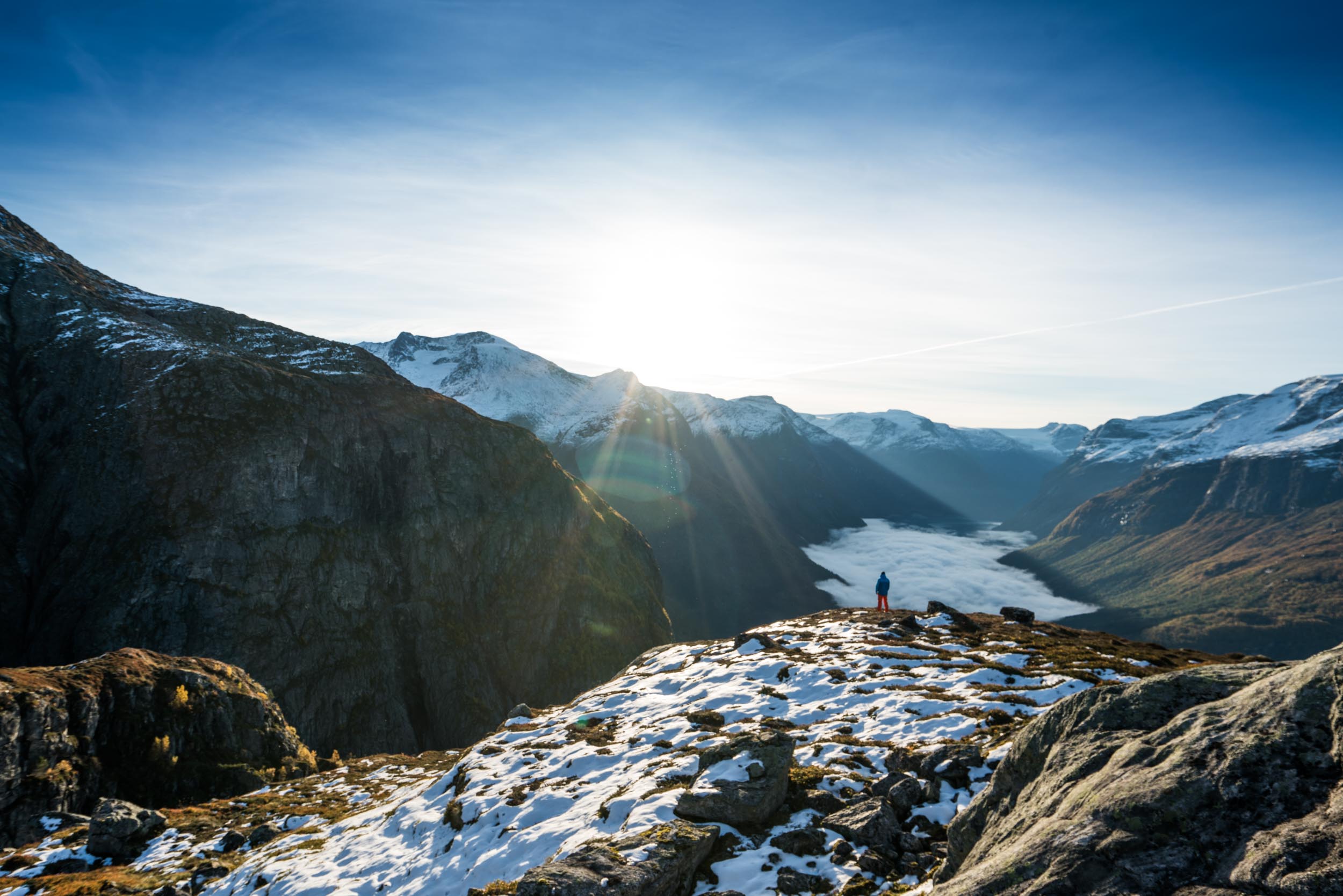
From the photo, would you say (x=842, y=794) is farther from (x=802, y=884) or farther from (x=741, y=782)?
(x=802, y=884)

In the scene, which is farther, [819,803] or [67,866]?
[67,866]

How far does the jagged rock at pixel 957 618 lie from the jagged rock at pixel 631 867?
3549 centimetres

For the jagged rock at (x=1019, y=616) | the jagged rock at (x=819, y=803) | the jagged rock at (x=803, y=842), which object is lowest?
the jagged rock at (x=1019, y=616)

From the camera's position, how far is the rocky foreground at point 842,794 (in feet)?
25.1

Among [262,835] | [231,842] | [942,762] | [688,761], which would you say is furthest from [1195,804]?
[231,842]

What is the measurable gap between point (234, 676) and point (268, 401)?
197ft

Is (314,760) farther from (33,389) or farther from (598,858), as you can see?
(33,389)

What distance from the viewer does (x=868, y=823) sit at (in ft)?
49.6

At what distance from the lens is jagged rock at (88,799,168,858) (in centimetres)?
2397

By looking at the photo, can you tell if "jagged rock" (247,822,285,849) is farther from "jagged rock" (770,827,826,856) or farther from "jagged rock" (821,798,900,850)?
"jagged rock" (821,798,900,850)

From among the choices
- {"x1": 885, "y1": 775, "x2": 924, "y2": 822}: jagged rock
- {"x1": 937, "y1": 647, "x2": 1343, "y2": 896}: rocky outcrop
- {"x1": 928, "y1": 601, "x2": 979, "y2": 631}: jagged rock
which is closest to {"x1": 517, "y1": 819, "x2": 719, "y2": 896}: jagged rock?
{"x1": 885, "y1": 775, "x2": 924, "y2": 822}: jagged rock

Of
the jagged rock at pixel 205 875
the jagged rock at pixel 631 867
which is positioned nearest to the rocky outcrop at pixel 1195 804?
the jagged rock at pixel 631 867

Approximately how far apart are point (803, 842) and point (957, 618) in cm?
3810

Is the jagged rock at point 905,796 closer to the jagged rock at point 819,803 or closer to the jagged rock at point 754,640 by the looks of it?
the jagged rock at point 819,803
